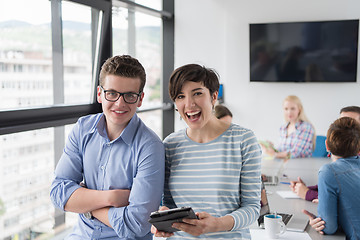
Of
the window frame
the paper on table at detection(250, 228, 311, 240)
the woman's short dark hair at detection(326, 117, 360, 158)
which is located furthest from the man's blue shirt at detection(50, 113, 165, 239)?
the woman's short dark hair at detection(326, 117, 360, 158)

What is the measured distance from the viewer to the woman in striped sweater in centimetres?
164

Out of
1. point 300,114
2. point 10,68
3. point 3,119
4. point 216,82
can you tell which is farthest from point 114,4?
point 216,82

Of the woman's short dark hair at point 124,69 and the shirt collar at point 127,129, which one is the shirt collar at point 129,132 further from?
the woman's short dark hair at point 124,69

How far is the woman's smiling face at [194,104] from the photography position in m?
1.66

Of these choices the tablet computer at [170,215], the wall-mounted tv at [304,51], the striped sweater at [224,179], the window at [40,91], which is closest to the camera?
the tablet computer at [170,215]

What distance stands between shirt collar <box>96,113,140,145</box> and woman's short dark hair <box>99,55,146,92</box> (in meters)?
0.16

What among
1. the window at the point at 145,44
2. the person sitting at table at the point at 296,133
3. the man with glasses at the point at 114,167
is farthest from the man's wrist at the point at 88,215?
the person sitting at table at the point at 296,133

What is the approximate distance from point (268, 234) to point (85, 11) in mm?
2620

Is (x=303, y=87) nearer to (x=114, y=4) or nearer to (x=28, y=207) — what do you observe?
(x=114, y=4)

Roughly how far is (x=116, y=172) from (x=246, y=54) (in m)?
4.87

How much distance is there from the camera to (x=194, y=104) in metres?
1.66

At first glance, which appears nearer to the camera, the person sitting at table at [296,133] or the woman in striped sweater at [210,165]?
the woman in striped sweater at [210,165]

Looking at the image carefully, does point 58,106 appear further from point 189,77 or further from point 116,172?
point 189,77

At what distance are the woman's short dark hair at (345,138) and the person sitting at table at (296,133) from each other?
7.43 feet
